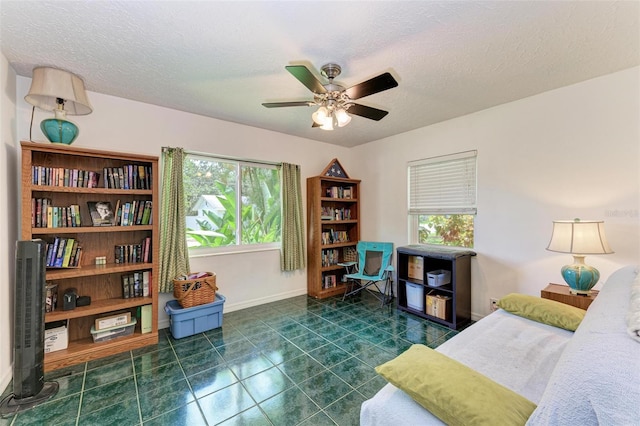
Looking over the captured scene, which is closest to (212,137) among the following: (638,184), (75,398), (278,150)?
(278,150)

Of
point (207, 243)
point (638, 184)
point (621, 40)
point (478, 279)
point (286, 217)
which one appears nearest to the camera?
point (621, 40)

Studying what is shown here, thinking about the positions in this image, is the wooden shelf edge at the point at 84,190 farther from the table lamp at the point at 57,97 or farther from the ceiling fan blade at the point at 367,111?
the ceiling fan blade at the point at 367,111

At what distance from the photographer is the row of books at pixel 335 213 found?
428cm

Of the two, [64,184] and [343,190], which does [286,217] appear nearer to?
[343,190]

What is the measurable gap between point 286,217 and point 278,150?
1010 mm

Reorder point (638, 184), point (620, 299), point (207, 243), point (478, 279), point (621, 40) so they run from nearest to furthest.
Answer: point (620, 299), point (621, 40), point (638, 184), point (478, 279), point (207, 243)

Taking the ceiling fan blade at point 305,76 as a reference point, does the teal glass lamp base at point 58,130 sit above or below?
below

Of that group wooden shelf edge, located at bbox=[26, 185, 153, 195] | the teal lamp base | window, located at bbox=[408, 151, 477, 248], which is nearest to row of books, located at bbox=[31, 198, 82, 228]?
wooden shelf edge, located at bbox=[26, 185, 153, 195]

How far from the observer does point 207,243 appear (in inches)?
134

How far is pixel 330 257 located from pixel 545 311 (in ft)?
9.28

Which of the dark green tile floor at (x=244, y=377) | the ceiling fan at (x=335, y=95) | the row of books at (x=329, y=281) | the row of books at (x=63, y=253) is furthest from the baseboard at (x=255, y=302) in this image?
the ceiling fan at (x=335, y=95)

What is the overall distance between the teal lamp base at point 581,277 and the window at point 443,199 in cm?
108

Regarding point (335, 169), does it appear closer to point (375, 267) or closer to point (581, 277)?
point (375, 267)

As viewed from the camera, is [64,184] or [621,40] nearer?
[621,40]
